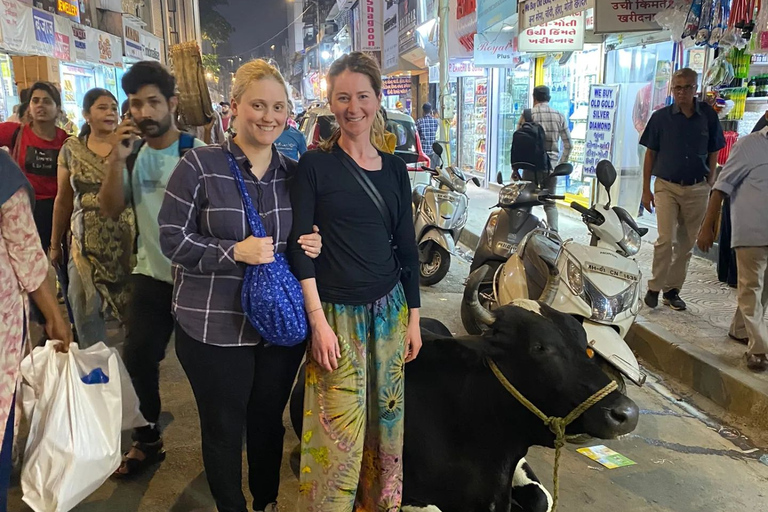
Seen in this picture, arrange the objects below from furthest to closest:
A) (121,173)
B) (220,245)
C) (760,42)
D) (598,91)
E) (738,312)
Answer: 1. (598,91)
2. (760,42)
3. (738,312)
4. (121,173)
5. (220,245)

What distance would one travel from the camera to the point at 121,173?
3.06 m

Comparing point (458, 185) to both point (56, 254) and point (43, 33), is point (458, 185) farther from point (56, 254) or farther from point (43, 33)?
point (43, 33)

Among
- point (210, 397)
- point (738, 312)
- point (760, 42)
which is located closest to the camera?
point (210, 397)

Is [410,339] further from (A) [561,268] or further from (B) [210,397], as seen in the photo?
(A) [561,268]

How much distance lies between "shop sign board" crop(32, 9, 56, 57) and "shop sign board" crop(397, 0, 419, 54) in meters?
9.05

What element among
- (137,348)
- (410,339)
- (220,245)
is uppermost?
(220,245)

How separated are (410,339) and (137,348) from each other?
1.45m

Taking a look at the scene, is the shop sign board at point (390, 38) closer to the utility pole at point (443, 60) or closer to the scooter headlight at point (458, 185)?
the utility pole at point (443, 60)

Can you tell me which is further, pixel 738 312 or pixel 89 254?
pixel 738 312

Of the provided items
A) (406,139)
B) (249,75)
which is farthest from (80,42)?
(249,75)

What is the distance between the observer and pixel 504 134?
14.8 m

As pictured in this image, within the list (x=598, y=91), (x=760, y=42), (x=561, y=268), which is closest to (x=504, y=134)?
(x=598, y=91)

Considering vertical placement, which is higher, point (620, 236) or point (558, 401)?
point (620, 236)

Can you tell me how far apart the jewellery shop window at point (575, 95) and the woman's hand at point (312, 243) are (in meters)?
9.25
